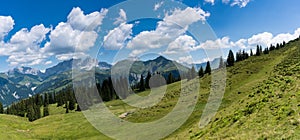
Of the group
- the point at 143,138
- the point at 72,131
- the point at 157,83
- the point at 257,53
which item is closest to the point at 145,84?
the point at 157,83

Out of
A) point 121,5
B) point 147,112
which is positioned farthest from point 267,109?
point 147,112

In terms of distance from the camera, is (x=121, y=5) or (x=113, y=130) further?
(x=113, y=130)

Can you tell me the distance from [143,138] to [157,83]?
109m

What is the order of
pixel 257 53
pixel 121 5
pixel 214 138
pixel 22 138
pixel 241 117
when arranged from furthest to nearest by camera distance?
pixel 257 53, pixel 22 138, pixel 241 117, pixel 214 138, pixel 121 5

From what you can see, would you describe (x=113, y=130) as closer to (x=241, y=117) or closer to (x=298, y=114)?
(x=241, y=117)

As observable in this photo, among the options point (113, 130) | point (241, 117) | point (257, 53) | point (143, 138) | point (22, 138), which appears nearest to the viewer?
point (241, 117)

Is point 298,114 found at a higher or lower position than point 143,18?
lower

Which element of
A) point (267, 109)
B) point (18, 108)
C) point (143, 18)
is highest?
point (143, 18)

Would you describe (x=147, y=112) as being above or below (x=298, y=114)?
below

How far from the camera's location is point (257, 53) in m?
145

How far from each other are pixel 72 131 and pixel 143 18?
56.7m

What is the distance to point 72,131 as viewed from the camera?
69.4 meters

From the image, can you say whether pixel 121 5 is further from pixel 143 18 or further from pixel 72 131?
pixel 72 131

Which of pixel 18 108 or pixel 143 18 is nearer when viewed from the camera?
pixel 143 18
